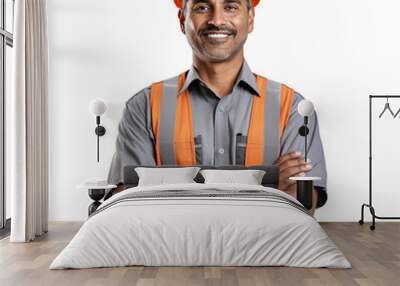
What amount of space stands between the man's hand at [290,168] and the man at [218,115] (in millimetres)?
11

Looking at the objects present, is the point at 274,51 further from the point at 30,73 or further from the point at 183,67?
the point at 30,73

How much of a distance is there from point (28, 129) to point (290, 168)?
9.18 ft

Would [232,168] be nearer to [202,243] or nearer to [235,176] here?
[235,176]

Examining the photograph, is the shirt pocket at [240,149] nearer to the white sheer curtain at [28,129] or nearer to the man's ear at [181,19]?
the man's ear at [181,19]

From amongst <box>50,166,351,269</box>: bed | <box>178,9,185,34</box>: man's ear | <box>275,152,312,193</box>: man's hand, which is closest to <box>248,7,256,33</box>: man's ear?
<box>178,9,185,34</box>: man's ear

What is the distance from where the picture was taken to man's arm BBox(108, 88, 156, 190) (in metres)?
6.29

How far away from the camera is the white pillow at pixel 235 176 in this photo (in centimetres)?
566

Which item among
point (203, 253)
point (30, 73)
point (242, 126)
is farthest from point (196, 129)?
point (203, 253)

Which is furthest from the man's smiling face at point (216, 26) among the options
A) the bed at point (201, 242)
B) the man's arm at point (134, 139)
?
the bed at point (201, 242)

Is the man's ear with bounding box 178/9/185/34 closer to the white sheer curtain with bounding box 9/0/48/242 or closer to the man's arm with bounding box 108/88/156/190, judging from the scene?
the man's arm with bounding box 108/88/156/190

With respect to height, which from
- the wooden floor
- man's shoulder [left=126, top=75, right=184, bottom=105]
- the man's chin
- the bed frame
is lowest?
the wooden floor

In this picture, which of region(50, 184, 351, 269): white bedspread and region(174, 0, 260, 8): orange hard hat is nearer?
region(50, 184, 351, 269): white bedspread

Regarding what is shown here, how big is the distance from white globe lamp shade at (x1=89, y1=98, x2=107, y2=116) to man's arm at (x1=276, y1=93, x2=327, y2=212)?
6.62ft

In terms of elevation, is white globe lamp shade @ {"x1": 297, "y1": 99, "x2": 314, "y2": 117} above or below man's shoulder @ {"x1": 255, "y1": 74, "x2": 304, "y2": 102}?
below
